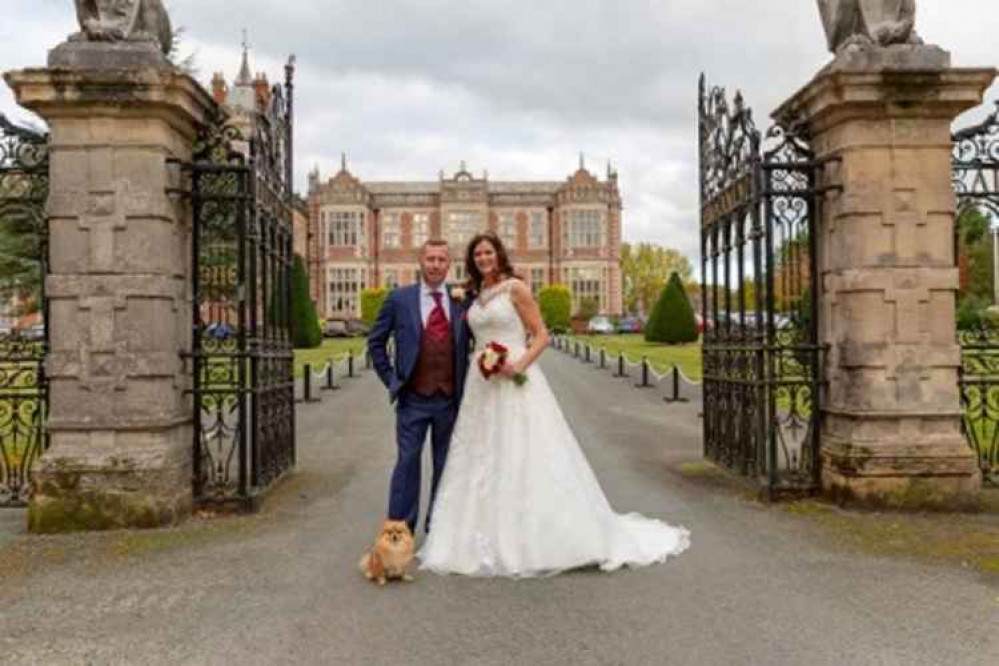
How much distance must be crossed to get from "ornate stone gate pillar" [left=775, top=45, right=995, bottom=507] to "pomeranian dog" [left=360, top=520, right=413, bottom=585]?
3525 millimetres

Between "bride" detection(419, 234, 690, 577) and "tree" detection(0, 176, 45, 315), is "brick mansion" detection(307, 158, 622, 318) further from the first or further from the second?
"bride" detection(419, 234, 690, 577)

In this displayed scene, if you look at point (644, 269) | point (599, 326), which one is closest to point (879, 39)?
point (599, 326)

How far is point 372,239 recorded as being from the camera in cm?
6719

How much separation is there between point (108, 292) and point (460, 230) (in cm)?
A: 6137

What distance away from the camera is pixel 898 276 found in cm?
640

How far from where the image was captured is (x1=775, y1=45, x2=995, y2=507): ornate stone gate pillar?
20.7 feet

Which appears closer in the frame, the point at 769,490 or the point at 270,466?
the point at 769,490

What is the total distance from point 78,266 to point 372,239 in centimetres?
6190

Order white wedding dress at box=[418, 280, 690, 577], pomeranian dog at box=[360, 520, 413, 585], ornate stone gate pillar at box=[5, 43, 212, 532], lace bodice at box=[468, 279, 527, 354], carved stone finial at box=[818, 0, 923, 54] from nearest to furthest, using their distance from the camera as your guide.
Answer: pomeranian dog at box=[360, 520, 413, 585], white wedding dress at box=[418, 280, 690, 577], lace bodice at box=[468, 279, 527, 354], ornate stone gate pillar at box=[5, 43, 212, 532], carved stone finial at box=[818, 0, 923, 54]

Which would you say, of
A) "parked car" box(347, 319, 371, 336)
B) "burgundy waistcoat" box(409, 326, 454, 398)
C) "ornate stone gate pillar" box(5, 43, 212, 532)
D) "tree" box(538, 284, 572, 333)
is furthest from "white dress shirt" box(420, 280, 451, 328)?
"tree" box(538, 284, 572, 333)

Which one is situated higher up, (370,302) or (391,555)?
(370,302)

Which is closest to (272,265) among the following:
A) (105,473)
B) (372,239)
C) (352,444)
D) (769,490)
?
(105,473)

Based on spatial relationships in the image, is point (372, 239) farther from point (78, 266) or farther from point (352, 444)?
point (78, 266)

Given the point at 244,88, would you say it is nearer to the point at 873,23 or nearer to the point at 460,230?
the point at 460,230
